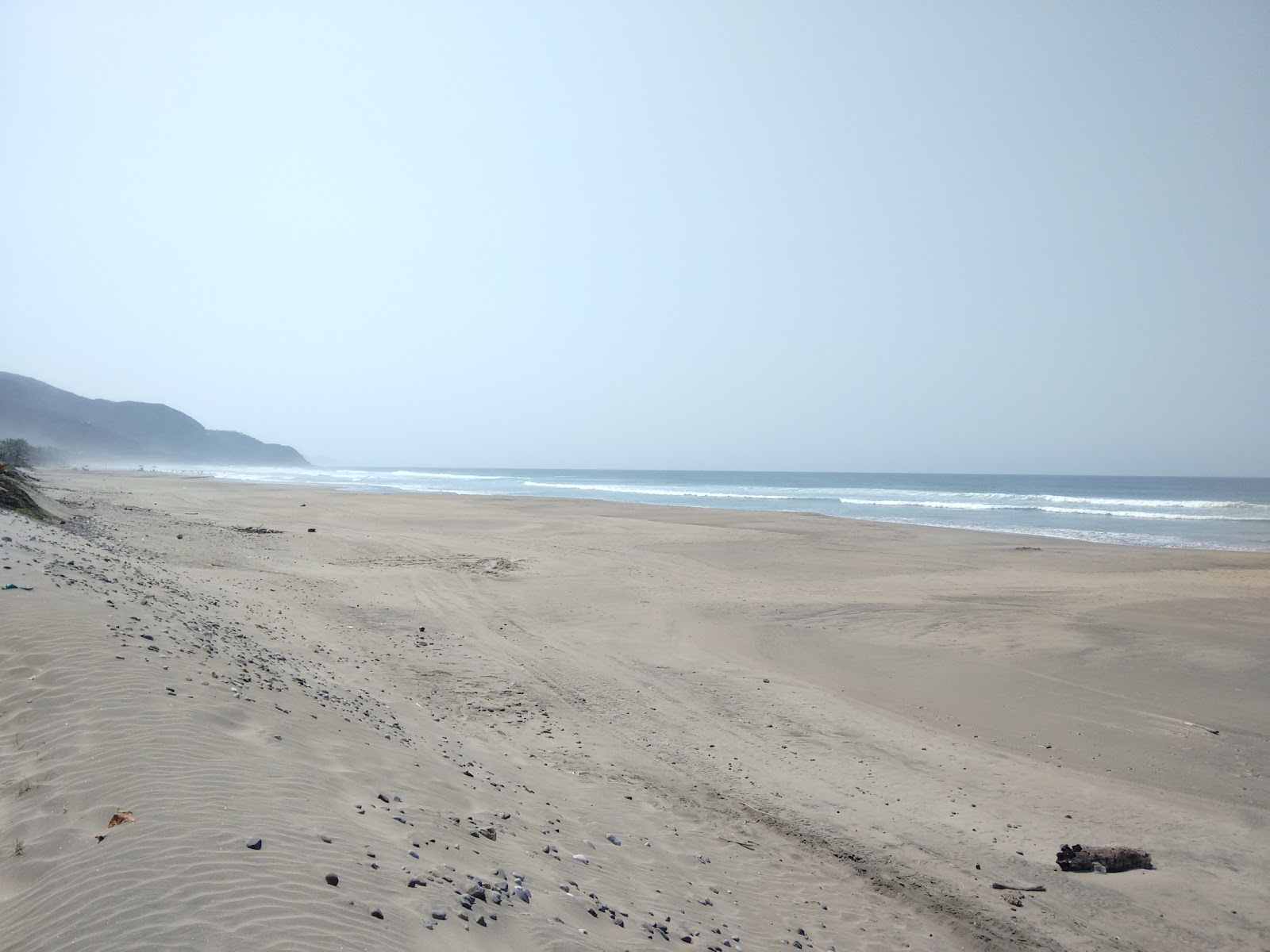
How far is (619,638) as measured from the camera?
1198 centimetres

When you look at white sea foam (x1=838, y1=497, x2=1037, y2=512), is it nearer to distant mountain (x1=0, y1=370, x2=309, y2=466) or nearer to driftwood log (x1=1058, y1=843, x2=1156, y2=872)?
driftwood log (x1=1058, y1=843, x2=1156, y2=872)

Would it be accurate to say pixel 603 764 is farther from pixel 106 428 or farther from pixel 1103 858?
pixel 106 428

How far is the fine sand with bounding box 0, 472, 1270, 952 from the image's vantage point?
382 cm

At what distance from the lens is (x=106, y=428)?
5054 inches

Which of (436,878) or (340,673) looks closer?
(436,878)

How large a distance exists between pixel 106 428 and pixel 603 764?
156 meters

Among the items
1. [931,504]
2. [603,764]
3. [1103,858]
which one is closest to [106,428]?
[931,504]

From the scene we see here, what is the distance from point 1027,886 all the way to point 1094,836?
1.23 m

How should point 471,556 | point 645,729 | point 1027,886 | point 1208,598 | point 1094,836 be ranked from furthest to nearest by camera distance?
1. point 471,556
2. point 1208,598
3. point 645,729
4. point 1094,836
5. point 1027,886

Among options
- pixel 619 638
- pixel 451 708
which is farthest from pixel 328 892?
pixel 619 638

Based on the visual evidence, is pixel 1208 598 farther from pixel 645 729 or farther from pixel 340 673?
pixel 340 673

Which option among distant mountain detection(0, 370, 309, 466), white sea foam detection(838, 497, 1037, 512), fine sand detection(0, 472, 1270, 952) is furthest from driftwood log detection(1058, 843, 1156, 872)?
distant mountain detection(0, 370, 309, 466)

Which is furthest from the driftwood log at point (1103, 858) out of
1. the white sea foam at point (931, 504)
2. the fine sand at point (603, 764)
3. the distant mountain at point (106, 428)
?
the distant mountain at point (106, 428)

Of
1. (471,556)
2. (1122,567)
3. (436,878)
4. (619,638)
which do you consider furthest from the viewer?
(1122,567)
